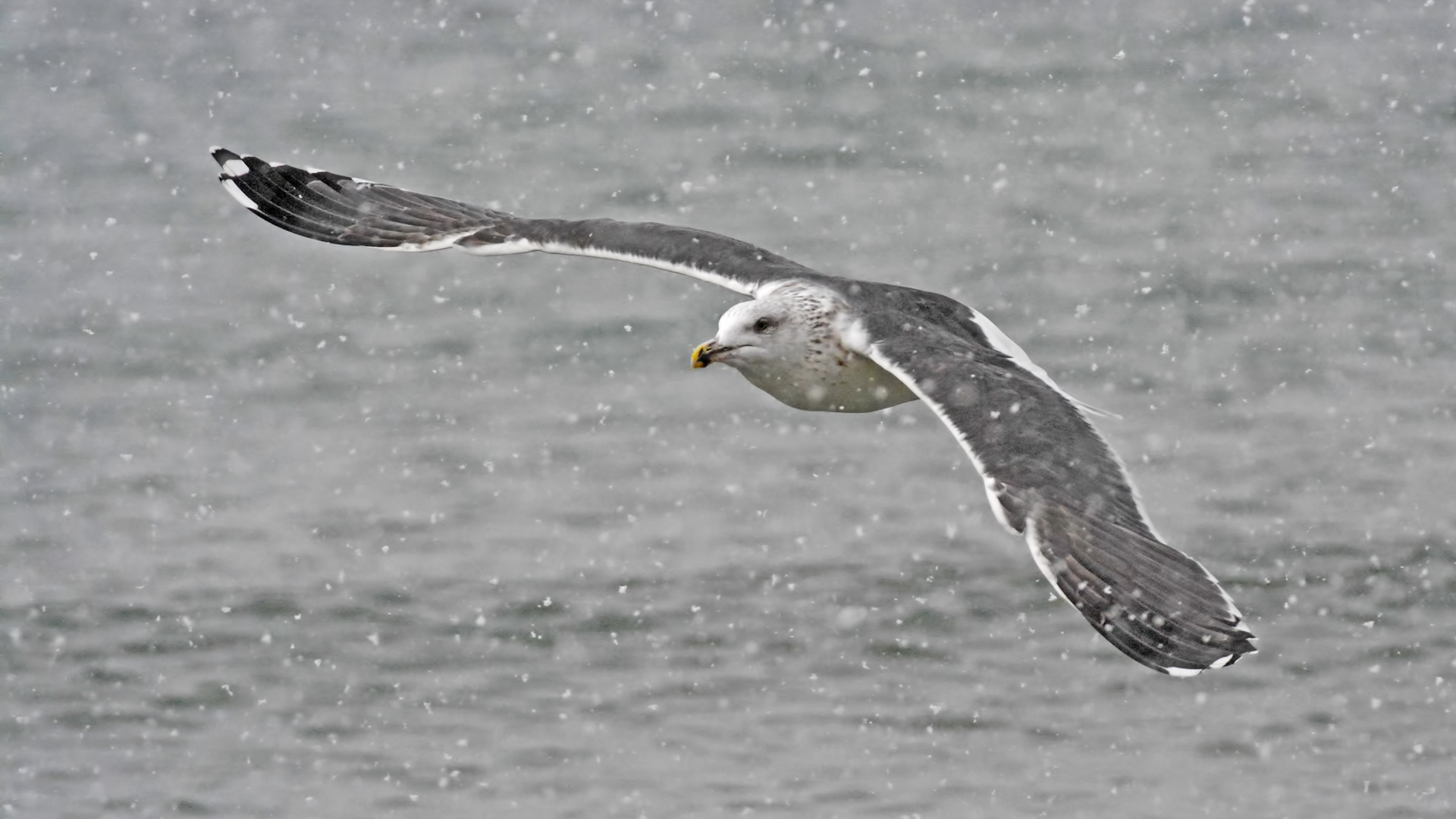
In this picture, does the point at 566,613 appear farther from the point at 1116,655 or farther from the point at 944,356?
the point at 944,356

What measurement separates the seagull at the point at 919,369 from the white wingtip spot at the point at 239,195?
0.01 metres

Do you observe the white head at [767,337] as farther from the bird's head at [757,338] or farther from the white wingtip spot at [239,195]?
the white wingtip spot at [239,195]

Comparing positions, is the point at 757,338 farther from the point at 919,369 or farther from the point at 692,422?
the point at 692,422

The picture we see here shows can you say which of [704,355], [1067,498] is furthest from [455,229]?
[1067,498]

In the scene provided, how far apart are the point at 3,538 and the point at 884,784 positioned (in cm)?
737

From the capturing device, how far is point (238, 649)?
1617 cm

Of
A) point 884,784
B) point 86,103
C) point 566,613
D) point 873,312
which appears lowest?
point 884,784

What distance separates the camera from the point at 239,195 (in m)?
11.2

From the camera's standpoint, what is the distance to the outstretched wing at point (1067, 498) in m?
7.49

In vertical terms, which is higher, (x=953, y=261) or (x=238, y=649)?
(x=953, y=261)

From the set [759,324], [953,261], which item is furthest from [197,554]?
[759,324]

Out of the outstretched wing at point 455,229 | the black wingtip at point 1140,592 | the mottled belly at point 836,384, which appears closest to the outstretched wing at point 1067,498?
the black wingtip at point 1140,592

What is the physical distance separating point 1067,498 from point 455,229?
4.09 meters

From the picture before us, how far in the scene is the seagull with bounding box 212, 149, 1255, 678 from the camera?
25.1ft
